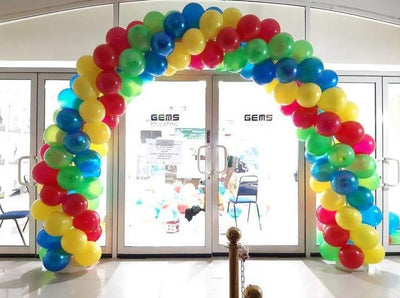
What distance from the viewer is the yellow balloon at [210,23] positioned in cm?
302

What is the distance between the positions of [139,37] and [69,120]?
3.33 feet

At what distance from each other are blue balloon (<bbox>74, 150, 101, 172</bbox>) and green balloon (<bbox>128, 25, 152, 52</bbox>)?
111cm

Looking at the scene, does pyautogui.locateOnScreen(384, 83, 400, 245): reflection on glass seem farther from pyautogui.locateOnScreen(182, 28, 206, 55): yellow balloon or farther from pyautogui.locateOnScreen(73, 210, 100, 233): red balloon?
pyautogui.locateOnScreen(73, 210, 100, 233): red balloon

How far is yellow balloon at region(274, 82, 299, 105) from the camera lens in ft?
10.3

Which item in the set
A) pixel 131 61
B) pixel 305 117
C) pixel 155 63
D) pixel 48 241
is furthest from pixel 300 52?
pixel 48 241

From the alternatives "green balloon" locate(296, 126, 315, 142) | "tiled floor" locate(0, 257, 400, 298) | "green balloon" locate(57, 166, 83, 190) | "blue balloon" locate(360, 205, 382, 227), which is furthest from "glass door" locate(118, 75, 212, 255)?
"blue balloon" locate(360, 205, 382, 227)

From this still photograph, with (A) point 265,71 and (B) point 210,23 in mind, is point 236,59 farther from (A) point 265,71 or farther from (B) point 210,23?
(B) point 210,23

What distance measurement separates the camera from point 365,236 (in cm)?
313

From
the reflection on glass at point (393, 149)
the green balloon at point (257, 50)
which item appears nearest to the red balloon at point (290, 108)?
the green balloon at point (257, 50)

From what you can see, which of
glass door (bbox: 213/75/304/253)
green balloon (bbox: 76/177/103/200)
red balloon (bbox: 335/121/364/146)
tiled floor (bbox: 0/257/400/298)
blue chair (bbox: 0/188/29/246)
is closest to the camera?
tiled floor (bbox: 0/257/400/298)

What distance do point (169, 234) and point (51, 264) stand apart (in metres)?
1.39

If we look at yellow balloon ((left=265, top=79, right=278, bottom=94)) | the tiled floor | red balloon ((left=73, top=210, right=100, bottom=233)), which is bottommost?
the tiled floor

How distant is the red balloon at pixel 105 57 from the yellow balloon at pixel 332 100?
2.03m

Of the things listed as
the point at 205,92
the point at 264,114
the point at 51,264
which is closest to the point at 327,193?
the point at 264,114
